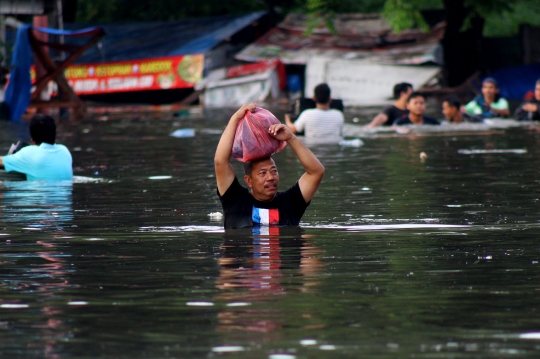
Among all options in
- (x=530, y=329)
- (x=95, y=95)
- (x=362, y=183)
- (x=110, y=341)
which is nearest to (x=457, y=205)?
(x=362, y=183)

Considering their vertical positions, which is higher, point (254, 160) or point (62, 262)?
point (254, 160)

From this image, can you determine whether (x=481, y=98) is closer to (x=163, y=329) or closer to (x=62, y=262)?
(x=62, y=262)

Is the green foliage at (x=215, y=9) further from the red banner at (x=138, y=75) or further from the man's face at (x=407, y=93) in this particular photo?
the man's face at (x=407, y=93)

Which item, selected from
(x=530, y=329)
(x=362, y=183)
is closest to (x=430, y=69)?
(x=362, y=183)

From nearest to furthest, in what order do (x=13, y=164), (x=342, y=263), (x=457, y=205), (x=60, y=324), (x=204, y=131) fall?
(x=60, y=324) < (x=342, y=263) < (x=457, y=205) < (x=13, y=164) < (x=204, y=131)

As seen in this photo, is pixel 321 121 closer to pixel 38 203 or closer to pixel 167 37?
pixel 38 203

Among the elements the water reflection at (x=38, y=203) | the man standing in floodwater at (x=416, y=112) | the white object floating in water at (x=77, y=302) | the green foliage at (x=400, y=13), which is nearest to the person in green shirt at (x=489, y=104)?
the man standing in floodwater at (x=416, y=112)

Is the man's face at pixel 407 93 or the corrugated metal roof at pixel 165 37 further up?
the corrugated metal roof at pixel 165 37

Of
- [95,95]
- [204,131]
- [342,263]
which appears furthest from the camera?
[95,95]

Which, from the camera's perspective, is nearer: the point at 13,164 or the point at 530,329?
the point at 530,329

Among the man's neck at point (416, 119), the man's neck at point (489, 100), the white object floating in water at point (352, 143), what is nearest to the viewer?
the white object floating in water at point (352, 143)

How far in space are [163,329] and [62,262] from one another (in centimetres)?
225

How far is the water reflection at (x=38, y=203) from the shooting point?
31.9 feet

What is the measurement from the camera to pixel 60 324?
5.44 metres
